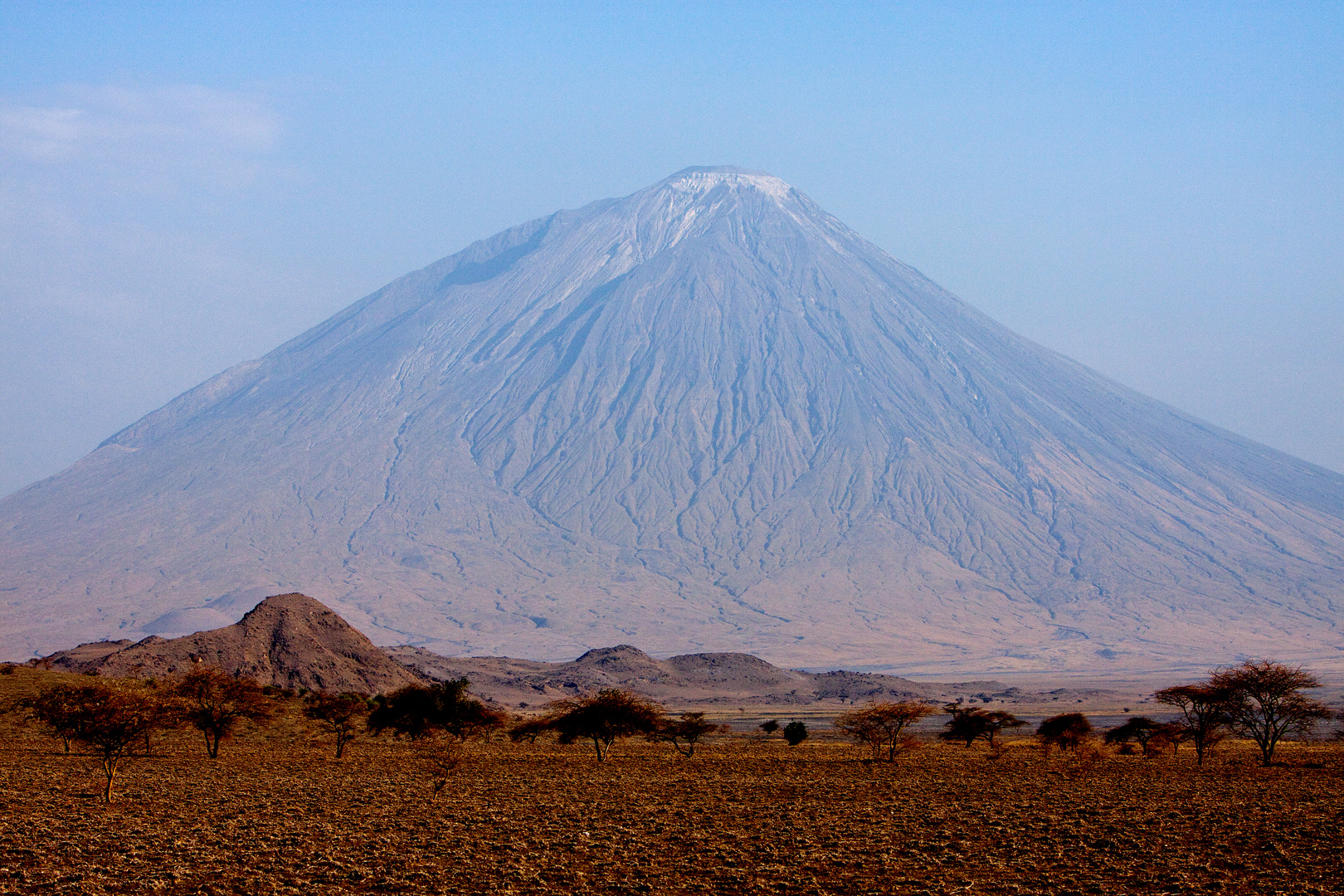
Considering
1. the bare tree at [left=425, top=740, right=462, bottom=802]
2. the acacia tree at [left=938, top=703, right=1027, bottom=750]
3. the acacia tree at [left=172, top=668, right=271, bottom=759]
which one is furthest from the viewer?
the acacia tree at [left=938, top=703, right=1027, bottom=750]

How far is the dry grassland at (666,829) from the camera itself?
1661 centimetres

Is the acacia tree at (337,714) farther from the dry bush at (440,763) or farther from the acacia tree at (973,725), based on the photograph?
the acacia tree at (973,725)

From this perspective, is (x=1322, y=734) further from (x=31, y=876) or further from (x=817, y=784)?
(x=31, y=876)

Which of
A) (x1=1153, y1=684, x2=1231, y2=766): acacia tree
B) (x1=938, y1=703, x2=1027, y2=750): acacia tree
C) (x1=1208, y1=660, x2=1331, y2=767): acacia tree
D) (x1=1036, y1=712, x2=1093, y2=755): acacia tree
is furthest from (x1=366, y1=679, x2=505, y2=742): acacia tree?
(x1=1208, y1=660, x2=1331, y2=767): acacia tree

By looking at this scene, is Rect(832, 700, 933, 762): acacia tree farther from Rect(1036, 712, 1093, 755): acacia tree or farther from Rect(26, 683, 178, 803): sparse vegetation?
Rect(26, 683, 178, 803): sparse vegetation

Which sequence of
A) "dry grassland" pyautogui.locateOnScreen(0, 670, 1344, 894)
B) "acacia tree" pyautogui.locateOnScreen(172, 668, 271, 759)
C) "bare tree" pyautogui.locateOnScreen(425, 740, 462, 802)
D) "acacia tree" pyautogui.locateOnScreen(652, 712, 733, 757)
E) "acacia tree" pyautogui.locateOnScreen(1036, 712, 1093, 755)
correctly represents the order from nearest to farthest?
1. "dry grassland" pyautogui.locateOnScreen(0, 670, 1344, 894)
2. "bare tree" pyautogui.locateOnScreen(425, 740, 462, 802)
3. "acacia tree" pyautogui.locateOnScreen(172, 668, 271, 759)
4. "acacia tree" pyautogui.locateOnScreen(652, 712, 733, 757)
5. "acacia tree" pyautogui.locateOnScreen(1036, 712, 1093, 755)

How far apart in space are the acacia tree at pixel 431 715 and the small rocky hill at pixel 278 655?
13.4m

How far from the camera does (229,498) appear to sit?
16062cm

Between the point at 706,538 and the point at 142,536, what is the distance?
233 ft

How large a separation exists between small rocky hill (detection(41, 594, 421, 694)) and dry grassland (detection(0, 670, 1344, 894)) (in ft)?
79.3

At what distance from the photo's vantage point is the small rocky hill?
55.3 meters

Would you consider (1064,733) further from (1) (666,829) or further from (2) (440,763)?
(1) (666,829)

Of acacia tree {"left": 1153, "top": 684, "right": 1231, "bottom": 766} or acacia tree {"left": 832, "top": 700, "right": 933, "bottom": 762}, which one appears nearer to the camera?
acacia tree {"left": 1153, "top": 684, "right": 1231, "bottom": 766}

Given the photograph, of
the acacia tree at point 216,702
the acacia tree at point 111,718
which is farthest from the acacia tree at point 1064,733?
the acacia tree at point 111,718
